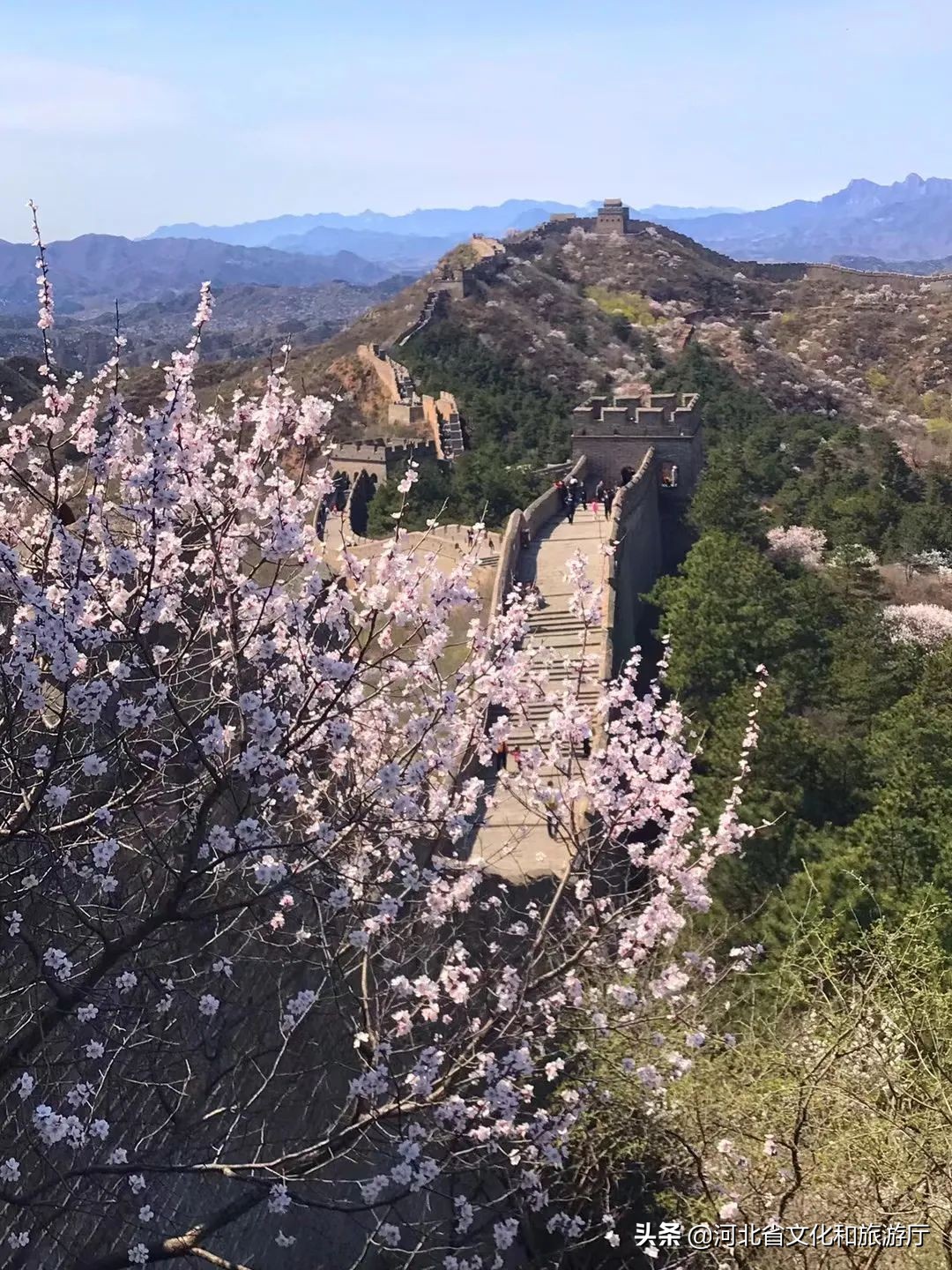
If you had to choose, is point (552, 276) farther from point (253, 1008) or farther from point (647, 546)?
point (253, 1008)

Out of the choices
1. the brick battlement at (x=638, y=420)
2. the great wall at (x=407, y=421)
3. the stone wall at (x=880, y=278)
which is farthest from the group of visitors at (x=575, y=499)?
the stone wall at (x=880, y=278)

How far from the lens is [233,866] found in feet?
23.9

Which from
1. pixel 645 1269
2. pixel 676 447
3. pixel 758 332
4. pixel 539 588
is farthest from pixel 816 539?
pixel 758 332

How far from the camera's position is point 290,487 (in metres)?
6.44

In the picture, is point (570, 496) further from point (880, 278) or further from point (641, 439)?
point (880, 278)

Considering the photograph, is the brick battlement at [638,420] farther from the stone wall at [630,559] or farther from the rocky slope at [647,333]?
the rocky slope at [647,333]

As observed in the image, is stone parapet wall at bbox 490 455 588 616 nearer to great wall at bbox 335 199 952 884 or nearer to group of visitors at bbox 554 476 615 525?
great wall at bbox 335 199 952 884

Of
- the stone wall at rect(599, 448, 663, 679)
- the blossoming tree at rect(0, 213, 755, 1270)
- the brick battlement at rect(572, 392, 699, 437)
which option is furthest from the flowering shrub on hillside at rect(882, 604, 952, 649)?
the blossoming tree at rect(0, 213, 755, 1270)

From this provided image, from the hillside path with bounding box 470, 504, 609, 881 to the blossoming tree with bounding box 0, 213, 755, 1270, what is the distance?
1347mm

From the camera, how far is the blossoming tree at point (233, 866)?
5.59 metres

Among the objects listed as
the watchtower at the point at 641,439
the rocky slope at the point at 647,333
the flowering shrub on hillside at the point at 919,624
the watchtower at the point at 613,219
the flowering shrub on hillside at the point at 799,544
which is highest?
the watchtower at the point at 613,219

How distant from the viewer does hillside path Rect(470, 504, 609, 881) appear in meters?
12.2

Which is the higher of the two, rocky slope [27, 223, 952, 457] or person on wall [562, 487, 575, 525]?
rocky slope [27, 223, 952, 457]

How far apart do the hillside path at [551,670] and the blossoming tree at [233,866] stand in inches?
53.0
